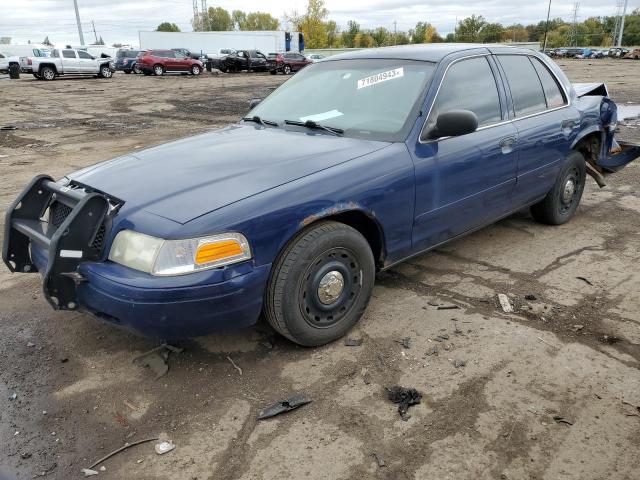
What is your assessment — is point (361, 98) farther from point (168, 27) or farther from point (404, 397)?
point (168, 27)

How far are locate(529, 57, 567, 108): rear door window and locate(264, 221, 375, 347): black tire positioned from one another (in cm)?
264

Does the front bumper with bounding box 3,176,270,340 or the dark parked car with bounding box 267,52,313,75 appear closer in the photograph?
the front bumper with bounding box 3,176,270,340

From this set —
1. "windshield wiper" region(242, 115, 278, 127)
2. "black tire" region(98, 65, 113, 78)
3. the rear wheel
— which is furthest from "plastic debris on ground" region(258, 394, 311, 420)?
"black tire" region(98, 65, 113, 78)

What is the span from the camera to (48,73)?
2998 cm

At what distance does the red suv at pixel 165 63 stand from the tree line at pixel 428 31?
183 feet

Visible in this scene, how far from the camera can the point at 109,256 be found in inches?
109

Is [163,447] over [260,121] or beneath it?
beneath

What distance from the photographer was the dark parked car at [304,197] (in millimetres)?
2676

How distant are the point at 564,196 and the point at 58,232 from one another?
449 centimetres

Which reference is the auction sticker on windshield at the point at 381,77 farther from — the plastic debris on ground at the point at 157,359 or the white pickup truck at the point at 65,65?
the white pickup truck at the point at 65,65

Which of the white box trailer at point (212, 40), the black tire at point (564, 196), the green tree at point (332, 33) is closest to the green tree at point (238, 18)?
the green tree at point (332, 33)

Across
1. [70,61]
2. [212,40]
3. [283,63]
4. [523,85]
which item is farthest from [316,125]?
[212,40]

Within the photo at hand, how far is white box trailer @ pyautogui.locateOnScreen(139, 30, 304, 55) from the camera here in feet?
173

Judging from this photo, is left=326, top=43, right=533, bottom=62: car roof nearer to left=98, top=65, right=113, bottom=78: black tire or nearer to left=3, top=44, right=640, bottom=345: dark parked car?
left=3, top=44, right=640, bottom=345: dark parked car
